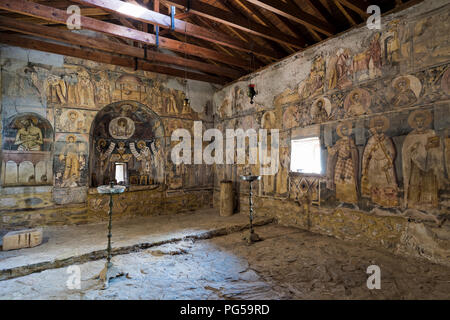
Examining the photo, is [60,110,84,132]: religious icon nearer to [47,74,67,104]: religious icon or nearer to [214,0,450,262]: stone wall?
[47,74,67,104]: religious icon

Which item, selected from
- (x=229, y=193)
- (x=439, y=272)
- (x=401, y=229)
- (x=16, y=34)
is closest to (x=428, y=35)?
(x=401, y=229)

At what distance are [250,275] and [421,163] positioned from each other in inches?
135

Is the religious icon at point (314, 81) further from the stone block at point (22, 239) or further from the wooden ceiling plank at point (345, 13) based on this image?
the stone block at point (22, 239)

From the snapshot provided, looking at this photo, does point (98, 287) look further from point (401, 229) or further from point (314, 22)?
point (314, 22)

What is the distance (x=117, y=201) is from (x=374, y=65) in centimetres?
731

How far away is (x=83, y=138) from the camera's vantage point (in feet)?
22.4

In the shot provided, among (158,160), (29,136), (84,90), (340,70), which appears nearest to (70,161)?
(29,136)

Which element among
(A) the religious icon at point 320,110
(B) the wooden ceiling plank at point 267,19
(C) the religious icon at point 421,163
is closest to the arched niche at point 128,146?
(B) the wooden ceiling plank at point 267,19

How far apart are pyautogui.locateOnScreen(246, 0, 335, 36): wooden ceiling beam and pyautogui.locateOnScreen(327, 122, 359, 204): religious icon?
2.12 meters

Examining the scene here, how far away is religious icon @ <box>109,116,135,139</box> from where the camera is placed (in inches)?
313

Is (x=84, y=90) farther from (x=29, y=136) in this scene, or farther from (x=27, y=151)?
(x=27, y=151)

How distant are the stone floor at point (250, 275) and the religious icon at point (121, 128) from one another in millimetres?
4522

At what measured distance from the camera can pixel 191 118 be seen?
28.5ft

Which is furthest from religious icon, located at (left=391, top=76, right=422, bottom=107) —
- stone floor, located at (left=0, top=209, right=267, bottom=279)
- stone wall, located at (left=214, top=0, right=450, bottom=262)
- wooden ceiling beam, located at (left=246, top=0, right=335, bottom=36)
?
stone floor, located at (left=0, top=209, right=267, bottom=279)
